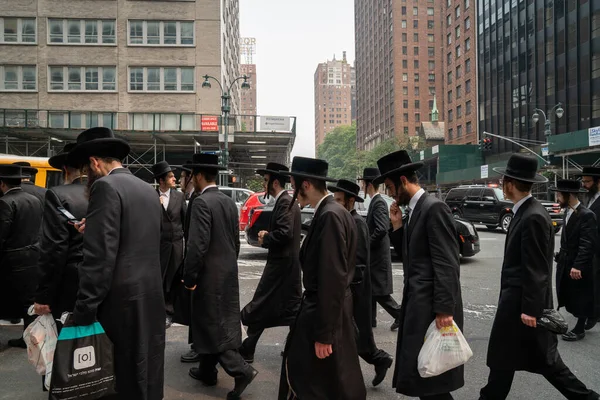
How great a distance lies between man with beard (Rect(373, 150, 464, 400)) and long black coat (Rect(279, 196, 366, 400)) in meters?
0.39

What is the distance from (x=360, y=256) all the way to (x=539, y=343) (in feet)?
6.08

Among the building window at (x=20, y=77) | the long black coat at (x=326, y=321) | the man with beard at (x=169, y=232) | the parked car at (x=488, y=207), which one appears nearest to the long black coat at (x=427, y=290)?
the long black coat at (x=326, y=321)

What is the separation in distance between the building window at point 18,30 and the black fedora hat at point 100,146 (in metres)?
37.4

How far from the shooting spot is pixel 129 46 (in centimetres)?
3359

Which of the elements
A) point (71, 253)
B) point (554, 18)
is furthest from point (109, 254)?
point (554, 18)

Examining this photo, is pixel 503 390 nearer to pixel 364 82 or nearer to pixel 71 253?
pixel 71 253

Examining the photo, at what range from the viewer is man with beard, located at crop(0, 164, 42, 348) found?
5215mm

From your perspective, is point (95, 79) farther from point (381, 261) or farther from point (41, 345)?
point (41, 345)

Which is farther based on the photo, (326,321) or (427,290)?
(427,290)

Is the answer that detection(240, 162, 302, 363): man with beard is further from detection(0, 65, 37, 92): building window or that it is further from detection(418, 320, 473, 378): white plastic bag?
detection(0, 65, 37, 92): building window

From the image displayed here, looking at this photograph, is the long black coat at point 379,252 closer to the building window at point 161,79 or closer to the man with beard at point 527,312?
the man with beard at point 527,312

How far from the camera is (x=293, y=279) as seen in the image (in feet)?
15.5

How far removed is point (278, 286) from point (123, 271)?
2047 millimetres

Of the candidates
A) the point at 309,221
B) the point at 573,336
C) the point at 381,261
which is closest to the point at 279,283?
the point at 381,261
